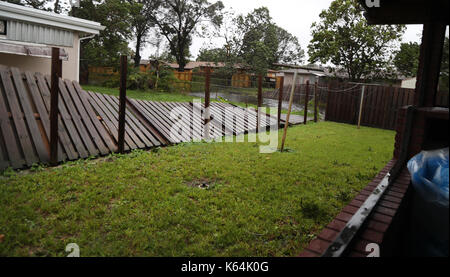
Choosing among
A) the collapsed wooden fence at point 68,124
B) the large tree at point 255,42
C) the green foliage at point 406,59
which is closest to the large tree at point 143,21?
the large tree at point 255,42

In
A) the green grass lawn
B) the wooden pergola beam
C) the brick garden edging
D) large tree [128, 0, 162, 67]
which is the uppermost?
large tree [128, 0, 162, 67]

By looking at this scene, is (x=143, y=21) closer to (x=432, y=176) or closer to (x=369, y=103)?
(x=369, y=103)

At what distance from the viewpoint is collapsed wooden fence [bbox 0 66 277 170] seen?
513cm

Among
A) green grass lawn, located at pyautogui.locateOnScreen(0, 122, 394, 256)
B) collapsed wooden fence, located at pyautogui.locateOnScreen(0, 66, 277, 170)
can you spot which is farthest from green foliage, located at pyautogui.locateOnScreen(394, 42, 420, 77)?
collapsed wooden fence, located at pyautogui.locateOnScreen(0, 66, 277, 170)

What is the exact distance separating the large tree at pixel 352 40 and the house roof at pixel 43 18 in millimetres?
16354

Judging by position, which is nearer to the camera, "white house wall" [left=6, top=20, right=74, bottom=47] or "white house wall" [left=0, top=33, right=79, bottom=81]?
"white house wall" [left=6, top=20, right=74, bottom=47]

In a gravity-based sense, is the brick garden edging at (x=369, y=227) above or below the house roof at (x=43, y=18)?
below

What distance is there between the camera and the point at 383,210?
2402 millimetres

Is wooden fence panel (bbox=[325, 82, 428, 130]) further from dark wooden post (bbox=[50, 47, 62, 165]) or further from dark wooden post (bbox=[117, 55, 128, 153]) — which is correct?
dark wooden post (bbox=[50, 47, 62, 165])

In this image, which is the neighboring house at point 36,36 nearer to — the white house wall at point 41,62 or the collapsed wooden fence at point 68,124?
the white house wall at point 41,62

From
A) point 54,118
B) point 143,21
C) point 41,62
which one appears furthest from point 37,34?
point 143,21

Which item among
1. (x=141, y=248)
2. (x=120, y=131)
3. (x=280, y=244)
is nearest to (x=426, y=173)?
(x=280, y=244)

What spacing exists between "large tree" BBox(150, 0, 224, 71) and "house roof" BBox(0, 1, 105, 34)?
21257 millimetres

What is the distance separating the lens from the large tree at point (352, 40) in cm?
2130
